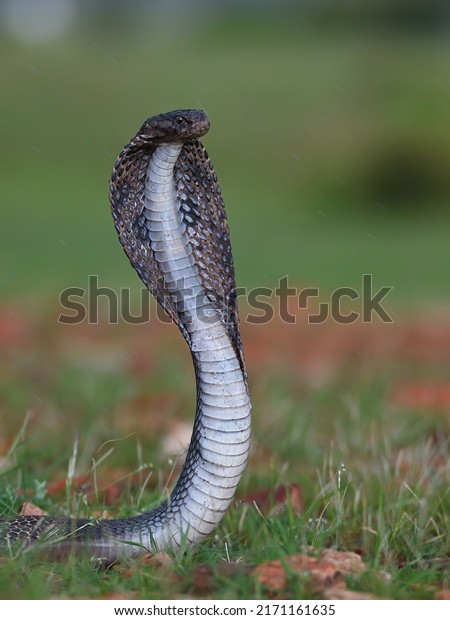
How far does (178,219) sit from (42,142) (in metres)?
36.2

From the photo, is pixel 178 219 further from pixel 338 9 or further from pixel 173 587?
pixel 338 9

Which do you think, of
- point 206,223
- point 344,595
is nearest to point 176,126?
point 206,223

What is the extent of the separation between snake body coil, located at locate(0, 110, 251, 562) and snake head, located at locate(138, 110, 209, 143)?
144mm

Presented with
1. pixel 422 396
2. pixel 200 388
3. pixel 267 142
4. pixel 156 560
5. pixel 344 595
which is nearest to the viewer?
pixel 344 595

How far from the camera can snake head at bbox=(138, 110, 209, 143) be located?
363cm

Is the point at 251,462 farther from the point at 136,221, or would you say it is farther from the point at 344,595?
the point at 344,595

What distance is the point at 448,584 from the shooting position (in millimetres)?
3773

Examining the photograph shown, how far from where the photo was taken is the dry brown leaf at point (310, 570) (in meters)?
3.49

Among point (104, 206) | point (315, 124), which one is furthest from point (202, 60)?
point (104, 206)

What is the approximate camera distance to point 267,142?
38.5 m
